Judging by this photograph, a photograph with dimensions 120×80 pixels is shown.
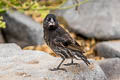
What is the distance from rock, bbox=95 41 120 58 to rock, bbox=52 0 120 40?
32.9 inches

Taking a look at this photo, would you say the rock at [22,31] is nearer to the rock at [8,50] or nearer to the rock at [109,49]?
the rock at [109,49]

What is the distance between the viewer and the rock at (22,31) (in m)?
9.94

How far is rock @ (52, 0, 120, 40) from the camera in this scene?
10.3m

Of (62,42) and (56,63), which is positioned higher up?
(62,42)

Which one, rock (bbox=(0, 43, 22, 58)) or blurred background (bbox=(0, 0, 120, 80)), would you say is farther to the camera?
blurred background (bbox=(0, 0, 120, 80))

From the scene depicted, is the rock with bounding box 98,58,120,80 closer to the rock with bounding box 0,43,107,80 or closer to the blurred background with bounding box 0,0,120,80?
the rock with bounding box 0,43,107,80

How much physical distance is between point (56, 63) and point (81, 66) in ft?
1.56

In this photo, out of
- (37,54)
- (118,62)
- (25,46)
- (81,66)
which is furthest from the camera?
(25,46)

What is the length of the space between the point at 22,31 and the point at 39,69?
423 centimetres

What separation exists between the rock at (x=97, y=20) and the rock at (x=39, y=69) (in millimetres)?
3873

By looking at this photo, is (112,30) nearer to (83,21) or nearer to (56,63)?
(83,21)

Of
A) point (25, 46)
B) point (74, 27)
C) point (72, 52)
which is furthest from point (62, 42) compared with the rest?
point (74, 27)

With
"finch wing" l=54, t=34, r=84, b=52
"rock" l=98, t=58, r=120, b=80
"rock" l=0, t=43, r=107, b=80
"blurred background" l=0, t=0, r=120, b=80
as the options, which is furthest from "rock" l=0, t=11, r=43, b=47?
"finch wing" l=54, t=34, r=84, b=52

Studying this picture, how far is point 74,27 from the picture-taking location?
1088 centimetres
